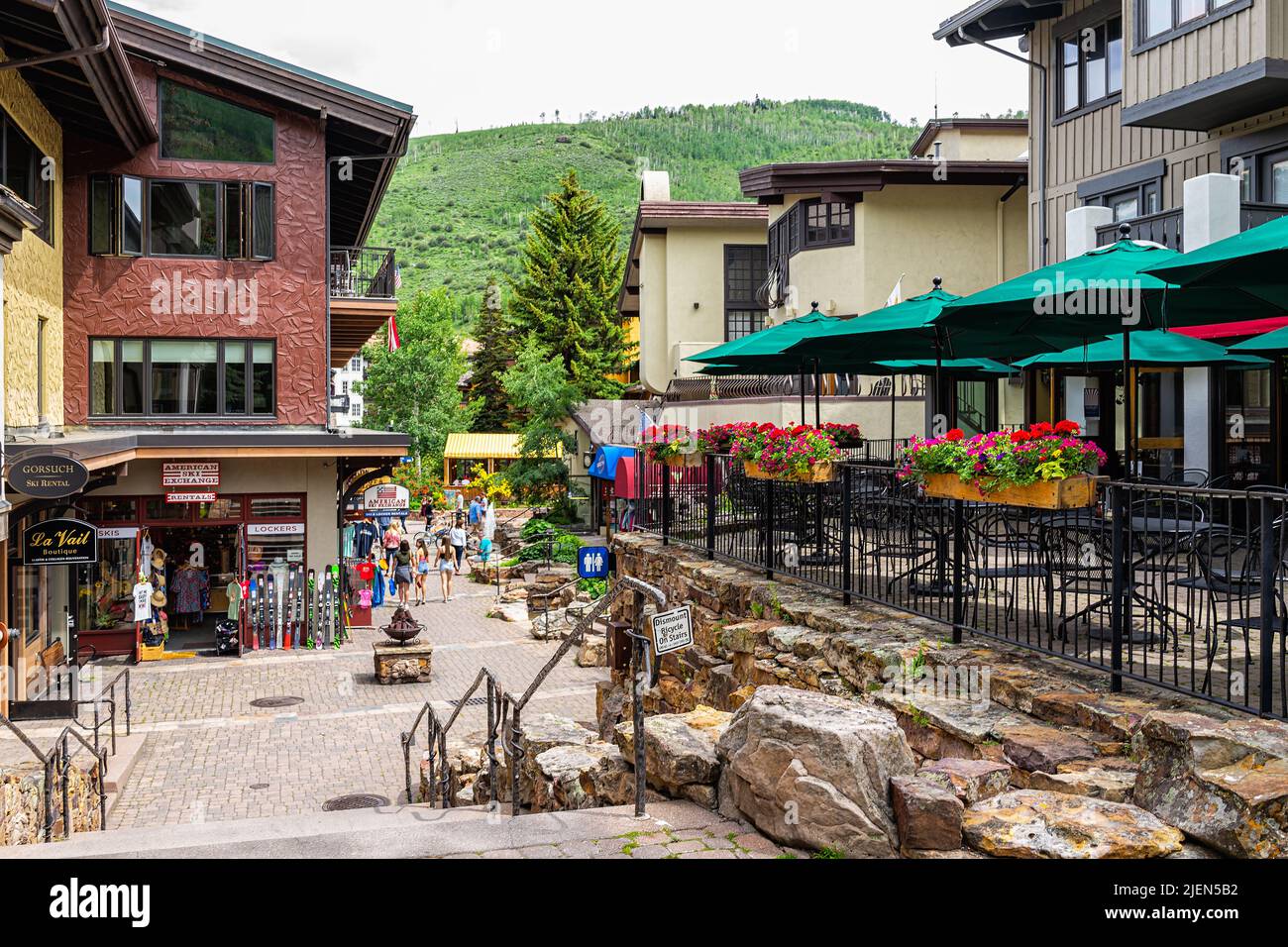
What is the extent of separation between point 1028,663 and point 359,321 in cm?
2084

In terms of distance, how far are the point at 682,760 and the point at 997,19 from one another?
17439 millimetres

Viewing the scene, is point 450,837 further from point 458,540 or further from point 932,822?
point 458,540

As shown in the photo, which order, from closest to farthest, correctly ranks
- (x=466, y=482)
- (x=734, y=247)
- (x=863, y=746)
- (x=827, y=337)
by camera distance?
(x=863, y=746) → (x=827, y=337) → (x=734, y=247) → (x=466, y=482)

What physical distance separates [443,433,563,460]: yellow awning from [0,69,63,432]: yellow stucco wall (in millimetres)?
39378

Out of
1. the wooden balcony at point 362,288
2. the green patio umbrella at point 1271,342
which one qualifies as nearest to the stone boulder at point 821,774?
the green patio umbrella at point 1271,342

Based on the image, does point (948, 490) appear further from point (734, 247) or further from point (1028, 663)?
point (734, 247)

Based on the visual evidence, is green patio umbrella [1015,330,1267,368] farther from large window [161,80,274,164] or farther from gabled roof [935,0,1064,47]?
large window [161,80,274,164]

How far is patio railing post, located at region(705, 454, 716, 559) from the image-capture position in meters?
12.6

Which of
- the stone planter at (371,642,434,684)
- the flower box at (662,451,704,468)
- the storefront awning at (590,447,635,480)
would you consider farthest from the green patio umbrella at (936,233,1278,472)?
the storefront awning at (590,447,635,480)

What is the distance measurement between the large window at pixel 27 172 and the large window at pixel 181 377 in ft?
8.75

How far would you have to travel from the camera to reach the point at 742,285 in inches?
1487

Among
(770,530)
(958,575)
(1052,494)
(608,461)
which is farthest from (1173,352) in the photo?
(608,461)
